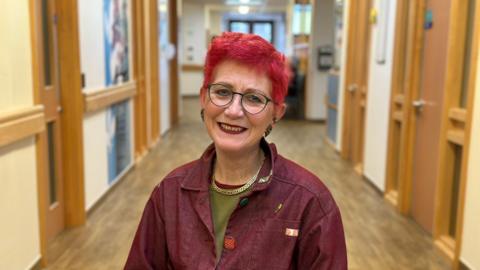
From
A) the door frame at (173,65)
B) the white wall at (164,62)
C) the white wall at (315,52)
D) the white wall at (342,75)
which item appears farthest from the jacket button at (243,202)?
the white wall at (315,52)

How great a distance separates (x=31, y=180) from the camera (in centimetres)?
278

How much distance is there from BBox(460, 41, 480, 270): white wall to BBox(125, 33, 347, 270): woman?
183 cm

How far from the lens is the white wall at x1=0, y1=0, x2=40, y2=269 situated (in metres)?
2.46

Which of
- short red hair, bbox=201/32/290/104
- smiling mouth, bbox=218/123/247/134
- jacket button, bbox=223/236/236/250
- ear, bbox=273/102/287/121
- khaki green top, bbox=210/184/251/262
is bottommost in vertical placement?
jacket button, bbox=223/236/236/250

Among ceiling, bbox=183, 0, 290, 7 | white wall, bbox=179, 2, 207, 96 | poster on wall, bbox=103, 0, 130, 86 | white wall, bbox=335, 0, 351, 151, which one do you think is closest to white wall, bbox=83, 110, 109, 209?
poster on wall, bbox=103, 0, 130, 86

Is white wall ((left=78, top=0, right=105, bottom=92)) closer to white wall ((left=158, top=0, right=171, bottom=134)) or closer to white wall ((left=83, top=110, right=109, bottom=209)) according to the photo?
white wall ((left=83, top=110, right=109, bottom=209))

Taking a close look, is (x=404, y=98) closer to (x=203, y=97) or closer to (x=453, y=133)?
(x=453, y=133)

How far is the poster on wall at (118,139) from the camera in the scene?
4.66 m

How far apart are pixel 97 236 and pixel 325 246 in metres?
2.60

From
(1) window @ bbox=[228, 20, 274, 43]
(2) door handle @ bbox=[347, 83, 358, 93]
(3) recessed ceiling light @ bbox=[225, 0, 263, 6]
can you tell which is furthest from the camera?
(1) window @ bbox=[228, 20, 274, 43]

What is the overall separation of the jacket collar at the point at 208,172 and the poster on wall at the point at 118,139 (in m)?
3.33

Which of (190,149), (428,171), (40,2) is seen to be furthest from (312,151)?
(40,2)

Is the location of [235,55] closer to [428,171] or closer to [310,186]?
[310,186]

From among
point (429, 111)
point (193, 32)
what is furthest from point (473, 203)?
point (193, 32)
